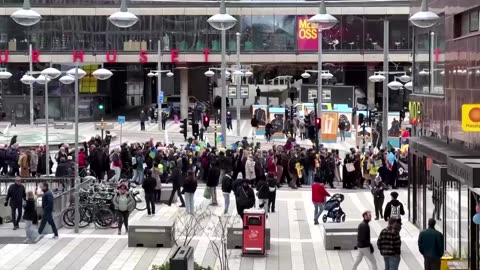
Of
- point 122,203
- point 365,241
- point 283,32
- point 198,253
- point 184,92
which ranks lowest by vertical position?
point 198,253

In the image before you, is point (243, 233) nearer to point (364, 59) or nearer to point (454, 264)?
point (454, 264)

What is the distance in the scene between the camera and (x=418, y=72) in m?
27.5

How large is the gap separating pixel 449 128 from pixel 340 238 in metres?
3.57

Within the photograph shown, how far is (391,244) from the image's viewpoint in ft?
58.4

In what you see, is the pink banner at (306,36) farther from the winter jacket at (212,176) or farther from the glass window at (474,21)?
the glass window at (474,21)

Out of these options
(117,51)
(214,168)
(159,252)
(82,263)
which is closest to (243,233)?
(159,252)

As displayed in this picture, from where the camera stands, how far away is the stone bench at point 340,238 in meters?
22.4

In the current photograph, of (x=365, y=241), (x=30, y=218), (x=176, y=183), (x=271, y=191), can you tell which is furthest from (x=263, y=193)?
(x=365, y=241)

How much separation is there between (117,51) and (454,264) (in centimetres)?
5960

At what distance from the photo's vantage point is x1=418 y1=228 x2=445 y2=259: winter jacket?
17.6m

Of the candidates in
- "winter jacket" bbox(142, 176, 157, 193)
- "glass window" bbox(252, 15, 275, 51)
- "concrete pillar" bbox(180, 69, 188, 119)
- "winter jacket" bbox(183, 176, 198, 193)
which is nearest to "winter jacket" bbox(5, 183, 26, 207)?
"winter jacket" bbox(142, 176, 157, 193)

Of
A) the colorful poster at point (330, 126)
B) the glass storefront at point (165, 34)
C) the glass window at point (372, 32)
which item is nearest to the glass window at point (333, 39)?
the glass storefront at point (165, 34)

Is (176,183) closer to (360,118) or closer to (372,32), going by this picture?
(360,118)

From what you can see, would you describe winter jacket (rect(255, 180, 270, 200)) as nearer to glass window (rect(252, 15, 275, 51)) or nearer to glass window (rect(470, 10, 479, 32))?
glass window (rect(470, 10, 479, 32))
